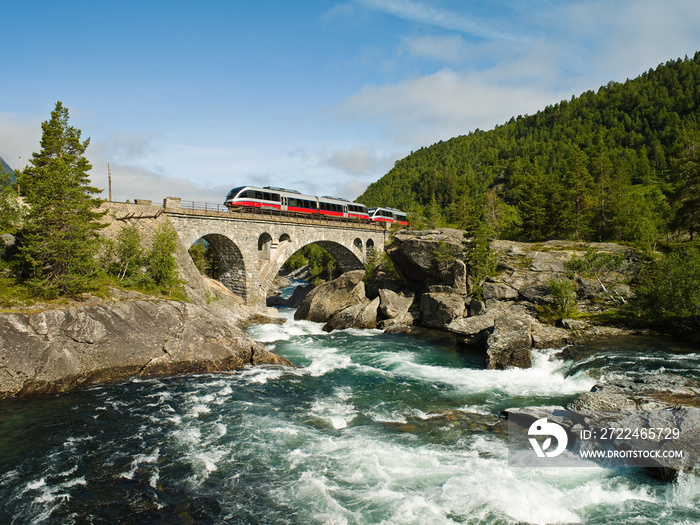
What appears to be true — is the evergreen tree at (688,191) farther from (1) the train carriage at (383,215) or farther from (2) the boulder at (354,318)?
(1) the train carriage at (383,215)

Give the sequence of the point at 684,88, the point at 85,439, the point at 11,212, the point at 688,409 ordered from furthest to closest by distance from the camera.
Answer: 1. the point at 684,88
2. the point at 11,212
3. the point at 85,439
4. the point at 688,409

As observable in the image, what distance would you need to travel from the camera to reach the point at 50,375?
20469 mm

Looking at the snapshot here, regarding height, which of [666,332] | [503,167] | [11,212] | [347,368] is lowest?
[347,368]

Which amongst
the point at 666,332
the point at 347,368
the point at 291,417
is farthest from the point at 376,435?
the point at 666,332

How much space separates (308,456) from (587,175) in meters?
63.4

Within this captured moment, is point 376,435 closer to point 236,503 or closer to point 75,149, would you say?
point 236,503

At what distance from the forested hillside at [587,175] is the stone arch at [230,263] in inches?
1039

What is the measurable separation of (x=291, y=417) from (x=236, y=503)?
A: 257 inches

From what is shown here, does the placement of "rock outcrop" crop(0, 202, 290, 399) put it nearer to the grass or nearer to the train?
the grass

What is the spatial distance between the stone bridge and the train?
125cm

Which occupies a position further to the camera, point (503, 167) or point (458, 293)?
point (503, 167)

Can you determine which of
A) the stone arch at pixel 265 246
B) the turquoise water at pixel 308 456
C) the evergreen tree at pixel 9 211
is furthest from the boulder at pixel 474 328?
the evergreen tree at pixel 9 211

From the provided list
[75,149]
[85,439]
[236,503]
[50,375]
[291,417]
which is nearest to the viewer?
[236,503]

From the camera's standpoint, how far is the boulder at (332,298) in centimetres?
4653
